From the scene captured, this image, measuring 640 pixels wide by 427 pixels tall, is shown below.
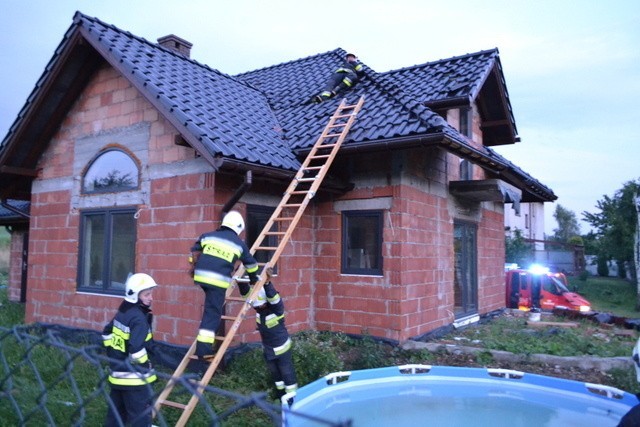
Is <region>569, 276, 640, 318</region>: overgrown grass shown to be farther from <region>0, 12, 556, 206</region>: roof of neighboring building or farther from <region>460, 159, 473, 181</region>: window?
→ <region>0, 12, 556, 206</region>: roof of neighboring building

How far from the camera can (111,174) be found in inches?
342

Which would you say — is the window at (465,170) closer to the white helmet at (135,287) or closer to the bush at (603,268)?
the white helmet at (135,287)

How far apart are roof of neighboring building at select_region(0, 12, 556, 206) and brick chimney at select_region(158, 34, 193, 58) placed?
5.12 ft

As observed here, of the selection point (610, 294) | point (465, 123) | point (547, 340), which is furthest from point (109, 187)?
point (610, 294)

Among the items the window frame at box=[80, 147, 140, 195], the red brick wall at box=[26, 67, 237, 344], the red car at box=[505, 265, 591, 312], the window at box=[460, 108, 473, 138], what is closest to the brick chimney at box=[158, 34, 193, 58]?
the red brick wall at box=[26, 67, 237, 344]

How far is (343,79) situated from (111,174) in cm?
478

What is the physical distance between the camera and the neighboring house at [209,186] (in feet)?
24.9

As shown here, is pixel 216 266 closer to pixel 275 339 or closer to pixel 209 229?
pixel 275 339

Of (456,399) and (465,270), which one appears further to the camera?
(465,270)

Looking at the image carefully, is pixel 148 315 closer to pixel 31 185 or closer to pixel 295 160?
pixel 295 160

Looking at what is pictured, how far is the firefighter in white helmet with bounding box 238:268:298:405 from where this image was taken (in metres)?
6.08

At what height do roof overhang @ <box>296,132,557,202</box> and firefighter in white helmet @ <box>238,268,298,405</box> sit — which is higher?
roof overhang @ <box>296,132,557,202</box>

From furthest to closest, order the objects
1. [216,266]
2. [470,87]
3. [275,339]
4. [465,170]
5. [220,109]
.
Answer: [465,170] < [470,87] < [220,109] < [275,339] < [216,266]

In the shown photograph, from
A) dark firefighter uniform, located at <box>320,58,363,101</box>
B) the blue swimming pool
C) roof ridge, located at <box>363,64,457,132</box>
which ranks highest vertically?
dark firefighter uniform, located at <box>320,58,363,101</box>
